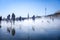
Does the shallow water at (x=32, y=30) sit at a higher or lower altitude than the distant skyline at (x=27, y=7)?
lower

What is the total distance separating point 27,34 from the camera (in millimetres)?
1709

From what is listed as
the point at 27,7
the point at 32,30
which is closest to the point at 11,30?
the point at 32,30

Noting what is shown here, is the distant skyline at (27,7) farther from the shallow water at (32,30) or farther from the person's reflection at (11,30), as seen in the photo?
the person's reflection at (11,30)

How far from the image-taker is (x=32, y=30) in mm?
1716

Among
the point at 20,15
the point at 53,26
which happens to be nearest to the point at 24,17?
the point at 20,15

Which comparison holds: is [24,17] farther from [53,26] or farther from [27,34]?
[53,26]

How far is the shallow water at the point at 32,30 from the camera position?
1664mm

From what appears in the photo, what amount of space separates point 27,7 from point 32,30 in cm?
41

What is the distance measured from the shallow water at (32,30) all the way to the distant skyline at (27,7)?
0.47 feet

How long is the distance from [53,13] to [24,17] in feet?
1.71

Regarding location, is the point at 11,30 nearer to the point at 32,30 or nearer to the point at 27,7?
the point at 32,30

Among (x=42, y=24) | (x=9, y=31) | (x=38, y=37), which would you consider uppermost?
(x=42, y=24)

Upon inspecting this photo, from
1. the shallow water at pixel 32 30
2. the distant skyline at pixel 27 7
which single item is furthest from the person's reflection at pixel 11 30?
the distant skyline at pixel 27 7

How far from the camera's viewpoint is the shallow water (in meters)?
1.66
